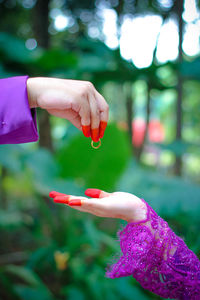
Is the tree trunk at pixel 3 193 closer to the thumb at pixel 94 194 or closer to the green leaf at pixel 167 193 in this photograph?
the green leaf at pixel 167 193

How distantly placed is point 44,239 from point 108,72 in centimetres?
117

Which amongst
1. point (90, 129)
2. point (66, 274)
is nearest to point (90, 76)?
point (66, 274)

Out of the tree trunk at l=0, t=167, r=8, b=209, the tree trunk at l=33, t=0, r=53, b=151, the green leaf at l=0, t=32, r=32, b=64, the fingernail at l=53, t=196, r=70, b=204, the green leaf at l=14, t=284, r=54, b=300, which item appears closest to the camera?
the fingernail at l=53, t=196, r=70, b=204

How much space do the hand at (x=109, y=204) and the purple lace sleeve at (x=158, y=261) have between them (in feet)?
0.05

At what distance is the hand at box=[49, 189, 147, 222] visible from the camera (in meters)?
0.46

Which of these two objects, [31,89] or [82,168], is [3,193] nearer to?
[82,168]

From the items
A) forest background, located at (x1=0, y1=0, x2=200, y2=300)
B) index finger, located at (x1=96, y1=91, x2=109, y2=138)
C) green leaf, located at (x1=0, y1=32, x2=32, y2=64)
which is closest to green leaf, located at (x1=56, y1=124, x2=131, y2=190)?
forest background, located at (x1=0, y1=0, x2=200, y2=300)

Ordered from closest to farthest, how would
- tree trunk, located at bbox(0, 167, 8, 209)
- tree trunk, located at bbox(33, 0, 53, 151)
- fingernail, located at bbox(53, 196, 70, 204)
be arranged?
1. fingernail, located at bbox(53, 196, 70, 204)
2. tree trunk, located at bbox(33, 0, 53, 151)
3. tree trunk, located at bbox(0, 167, 8, 209)

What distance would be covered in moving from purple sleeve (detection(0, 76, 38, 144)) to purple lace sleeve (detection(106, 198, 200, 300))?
25 centimetres

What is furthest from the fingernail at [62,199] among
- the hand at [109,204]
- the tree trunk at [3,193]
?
the tree trunk at [3,193]

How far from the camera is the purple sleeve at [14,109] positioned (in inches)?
18.0

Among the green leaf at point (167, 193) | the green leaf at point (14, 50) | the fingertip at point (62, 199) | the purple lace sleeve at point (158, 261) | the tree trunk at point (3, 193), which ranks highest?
the green leaf at point (14, 50)

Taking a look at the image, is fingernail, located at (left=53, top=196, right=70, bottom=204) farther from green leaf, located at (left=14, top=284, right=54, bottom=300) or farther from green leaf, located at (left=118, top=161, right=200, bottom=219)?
green leaf, located at (left=14, top=284, right=54, bottom=300)

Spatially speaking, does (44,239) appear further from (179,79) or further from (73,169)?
(179,79)
